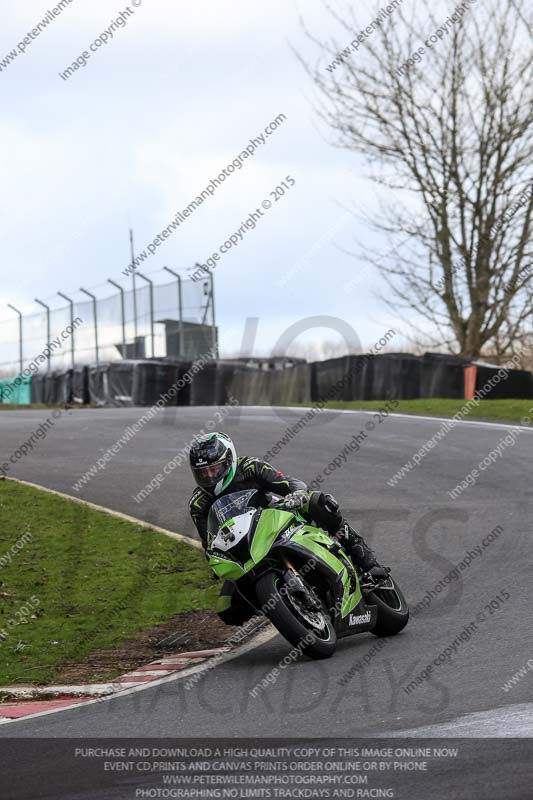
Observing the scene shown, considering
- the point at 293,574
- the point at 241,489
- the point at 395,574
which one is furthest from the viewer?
the point at 395,574

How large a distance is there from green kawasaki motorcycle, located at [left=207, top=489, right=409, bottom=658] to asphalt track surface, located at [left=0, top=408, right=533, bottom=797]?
0.64 feet

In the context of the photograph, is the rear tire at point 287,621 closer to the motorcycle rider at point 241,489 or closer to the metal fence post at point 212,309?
the motorcycle rider at point 241,489

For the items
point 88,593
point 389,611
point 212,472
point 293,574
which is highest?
point 212,472

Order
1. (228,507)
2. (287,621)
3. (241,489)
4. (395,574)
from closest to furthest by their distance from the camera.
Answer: (287,621) → (228,507) → (241,489) → (395,574)

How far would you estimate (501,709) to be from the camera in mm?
5945

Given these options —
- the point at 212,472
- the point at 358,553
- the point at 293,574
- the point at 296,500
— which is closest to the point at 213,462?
the point at 212,472

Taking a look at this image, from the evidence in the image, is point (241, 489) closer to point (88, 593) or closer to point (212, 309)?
point (88, 593)

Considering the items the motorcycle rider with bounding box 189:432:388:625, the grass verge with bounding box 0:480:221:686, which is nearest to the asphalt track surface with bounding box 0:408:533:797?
the motorcycle rider with bounding box 189:432:388:625

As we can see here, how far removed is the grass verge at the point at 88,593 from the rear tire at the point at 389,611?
1401 millimetres

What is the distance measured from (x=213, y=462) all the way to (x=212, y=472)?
76mm

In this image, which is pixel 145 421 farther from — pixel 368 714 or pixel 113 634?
pixel 368 714

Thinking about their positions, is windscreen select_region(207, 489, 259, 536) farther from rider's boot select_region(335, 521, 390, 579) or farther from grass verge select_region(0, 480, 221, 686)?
grass verge select_region(0, 480, 221, 686)

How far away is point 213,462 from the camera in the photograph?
824cm

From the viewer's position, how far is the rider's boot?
8492 mm
